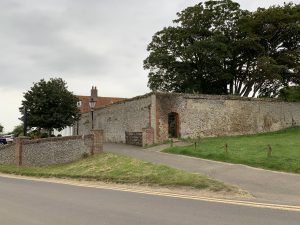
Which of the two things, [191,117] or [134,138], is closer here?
[191,117]

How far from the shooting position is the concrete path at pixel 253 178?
12984mm

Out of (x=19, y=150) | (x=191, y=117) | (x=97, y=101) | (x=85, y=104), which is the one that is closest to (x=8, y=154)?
(x=19, y=150)

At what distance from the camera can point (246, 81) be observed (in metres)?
47.1

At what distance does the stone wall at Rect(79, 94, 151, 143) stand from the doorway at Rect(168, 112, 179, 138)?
171cm

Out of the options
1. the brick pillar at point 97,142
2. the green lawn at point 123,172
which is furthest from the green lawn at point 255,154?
the brick pillar at point 97,142

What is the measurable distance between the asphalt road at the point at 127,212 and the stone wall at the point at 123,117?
18.5m

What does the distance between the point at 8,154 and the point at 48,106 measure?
674 cm

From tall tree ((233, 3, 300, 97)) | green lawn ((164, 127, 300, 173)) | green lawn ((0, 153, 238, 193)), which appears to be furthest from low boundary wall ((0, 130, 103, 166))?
tall tree ((233, 3, 300, 97))

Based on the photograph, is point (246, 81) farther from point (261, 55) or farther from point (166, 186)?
point (166, 186)

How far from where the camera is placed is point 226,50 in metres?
43.1

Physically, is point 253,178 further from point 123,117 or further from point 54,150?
point 123,117

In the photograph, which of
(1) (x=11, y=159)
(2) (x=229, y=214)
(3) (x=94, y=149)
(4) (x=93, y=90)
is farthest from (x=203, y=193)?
(4) (x=93, y=90)

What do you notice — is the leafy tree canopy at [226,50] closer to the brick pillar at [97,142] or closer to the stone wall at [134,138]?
the stone wall at [134,138]

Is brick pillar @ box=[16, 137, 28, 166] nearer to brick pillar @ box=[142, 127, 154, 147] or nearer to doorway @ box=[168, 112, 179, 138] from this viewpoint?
brick pillar @ box=[142, 127, 154, 147]
